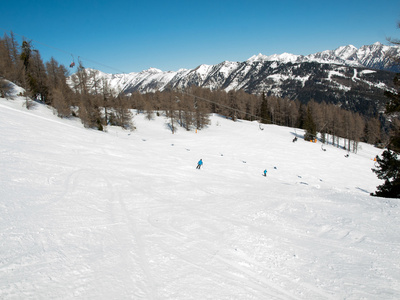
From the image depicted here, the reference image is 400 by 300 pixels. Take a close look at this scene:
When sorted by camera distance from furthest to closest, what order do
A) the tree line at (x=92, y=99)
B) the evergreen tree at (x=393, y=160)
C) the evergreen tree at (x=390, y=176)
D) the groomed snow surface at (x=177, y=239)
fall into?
the tree line at (x=92, y=99) < the evergreen tree at (x=390, y=176) < the evergreen tree at (x=393, y=160) < the groomed snow surface at (x=177, y=239)

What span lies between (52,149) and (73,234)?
1528 cm

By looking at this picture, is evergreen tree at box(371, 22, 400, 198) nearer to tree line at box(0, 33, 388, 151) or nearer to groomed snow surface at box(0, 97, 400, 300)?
tree line at box(0, 33, 388, 151)

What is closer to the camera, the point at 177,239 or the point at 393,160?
the point at 177,239

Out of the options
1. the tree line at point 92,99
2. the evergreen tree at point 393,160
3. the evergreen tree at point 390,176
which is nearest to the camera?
the evergreen tree at point 393,160

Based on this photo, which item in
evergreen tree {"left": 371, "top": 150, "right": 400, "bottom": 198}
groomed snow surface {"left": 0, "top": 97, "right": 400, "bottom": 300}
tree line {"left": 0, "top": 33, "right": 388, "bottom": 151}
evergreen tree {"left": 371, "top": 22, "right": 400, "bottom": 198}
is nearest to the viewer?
groomed snow surface {"left": 0, "top": 97, "right": 400, "bottom": 300}

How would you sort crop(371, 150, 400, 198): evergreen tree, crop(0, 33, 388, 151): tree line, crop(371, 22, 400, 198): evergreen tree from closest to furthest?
crop(371, 22, 400, 198): evergreen tree < crop(371, 150, 400, 198): evergreen tree < crop(0, 33, 388, 151): tree line

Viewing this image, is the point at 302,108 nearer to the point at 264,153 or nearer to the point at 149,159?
the point at 264,153

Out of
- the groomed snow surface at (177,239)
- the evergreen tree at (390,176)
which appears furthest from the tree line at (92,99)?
the groomed snow surface at (177,239)

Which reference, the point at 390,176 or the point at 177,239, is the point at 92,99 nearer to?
the point at 177,239

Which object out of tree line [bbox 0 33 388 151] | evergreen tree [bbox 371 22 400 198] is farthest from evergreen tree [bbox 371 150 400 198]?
tree line [bbox 0 33 388 151]

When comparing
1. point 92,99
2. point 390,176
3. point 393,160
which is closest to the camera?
point 393,160

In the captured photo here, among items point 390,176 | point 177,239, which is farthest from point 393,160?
point 177,239

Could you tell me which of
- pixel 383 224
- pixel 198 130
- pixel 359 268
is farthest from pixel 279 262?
pixel 198 130

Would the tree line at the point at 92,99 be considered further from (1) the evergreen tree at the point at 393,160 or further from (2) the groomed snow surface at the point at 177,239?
(2) the groomed snow surface at the point at 177,239
